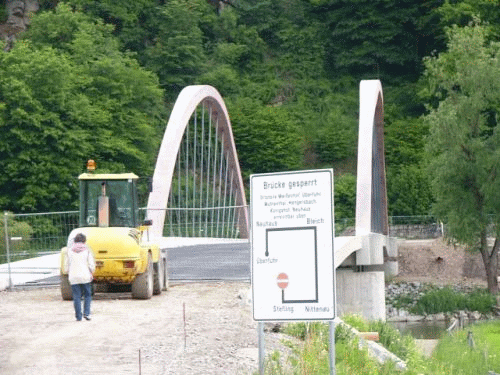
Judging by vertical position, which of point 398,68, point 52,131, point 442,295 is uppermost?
point 398,68

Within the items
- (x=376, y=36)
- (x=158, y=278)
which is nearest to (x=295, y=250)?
(x=158, y=278)

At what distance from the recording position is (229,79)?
7775 cm

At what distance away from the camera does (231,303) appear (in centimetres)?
2383

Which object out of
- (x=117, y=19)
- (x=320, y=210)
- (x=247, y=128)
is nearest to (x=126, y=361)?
(x=320, y=210)

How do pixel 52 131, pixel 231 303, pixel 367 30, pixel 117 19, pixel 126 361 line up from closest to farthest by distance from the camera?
pixel 126 361 < pixel 231 303 < pixel 52 131 < pixel 117 19 < pixel 367 30

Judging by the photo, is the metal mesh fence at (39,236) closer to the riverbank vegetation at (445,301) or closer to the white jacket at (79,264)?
the white jacket at (79,264)

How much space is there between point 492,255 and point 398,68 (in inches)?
1134

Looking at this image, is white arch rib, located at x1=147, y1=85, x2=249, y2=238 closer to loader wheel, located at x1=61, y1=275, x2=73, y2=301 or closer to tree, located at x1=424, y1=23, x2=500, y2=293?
tree, located at x1=424, y1=23, x2=500, y2=293

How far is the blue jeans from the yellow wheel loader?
9.66ft

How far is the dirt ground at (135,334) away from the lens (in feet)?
52.2

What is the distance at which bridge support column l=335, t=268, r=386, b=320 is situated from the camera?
1859 inches

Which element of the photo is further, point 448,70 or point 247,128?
point 247,128

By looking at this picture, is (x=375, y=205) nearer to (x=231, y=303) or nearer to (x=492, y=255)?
(x=492, y=255)

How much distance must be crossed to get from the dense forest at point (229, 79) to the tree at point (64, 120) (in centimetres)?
7
